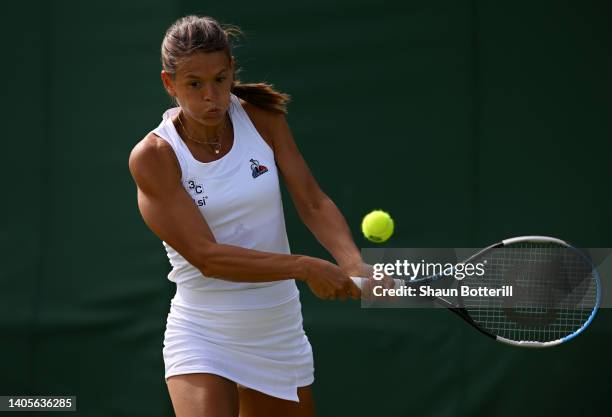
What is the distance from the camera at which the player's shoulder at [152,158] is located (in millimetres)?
3357

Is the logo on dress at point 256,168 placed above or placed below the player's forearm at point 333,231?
above

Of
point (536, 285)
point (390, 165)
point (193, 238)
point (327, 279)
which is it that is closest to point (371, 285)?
point (327, 279)

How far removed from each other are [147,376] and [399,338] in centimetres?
122

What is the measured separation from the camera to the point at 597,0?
4.96 metres

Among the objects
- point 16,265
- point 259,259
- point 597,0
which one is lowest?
point 16,265

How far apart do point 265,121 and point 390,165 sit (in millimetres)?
1492

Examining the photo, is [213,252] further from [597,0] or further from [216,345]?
[597,0]

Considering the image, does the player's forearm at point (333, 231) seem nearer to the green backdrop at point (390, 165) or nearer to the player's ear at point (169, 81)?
the player's ear at point (169, 81)

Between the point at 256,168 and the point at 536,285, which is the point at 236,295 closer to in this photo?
the point at 256,168

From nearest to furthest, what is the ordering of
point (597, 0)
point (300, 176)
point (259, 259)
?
point (259, 259)
point (300, 176)
point (597, 0)

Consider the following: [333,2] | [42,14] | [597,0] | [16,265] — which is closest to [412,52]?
[333,2]

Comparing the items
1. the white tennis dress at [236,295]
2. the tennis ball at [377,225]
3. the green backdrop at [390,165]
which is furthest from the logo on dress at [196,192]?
the green backdrop at [390,165]

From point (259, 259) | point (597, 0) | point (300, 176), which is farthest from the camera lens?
point (597, 0)

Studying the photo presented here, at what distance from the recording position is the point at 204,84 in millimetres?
3365
